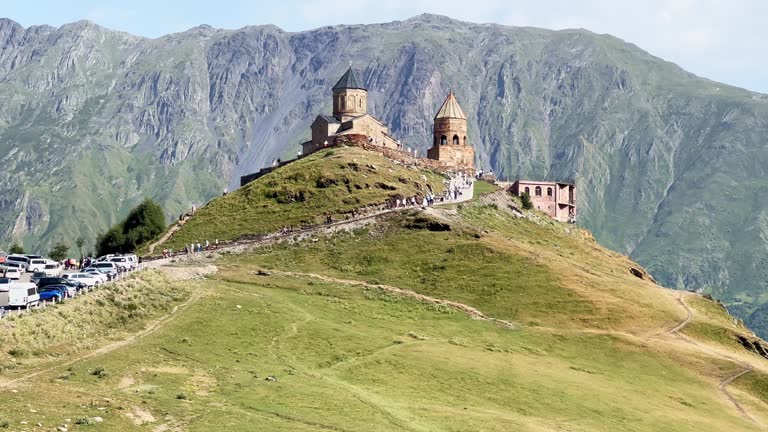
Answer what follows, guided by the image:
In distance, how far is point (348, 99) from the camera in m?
167

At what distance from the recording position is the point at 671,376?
73562 millimetres

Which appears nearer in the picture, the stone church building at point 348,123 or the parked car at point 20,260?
the parked car at point 20,260

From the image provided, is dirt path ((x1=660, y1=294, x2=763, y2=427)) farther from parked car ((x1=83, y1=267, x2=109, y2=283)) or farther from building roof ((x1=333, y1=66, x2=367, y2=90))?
building roof ((x1=333, y1=66, x2=367, y2=90))

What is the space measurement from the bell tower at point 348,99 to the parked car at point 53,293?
314ft

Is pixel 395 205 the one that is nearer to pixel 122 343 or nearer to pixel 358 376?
pixel 358 376

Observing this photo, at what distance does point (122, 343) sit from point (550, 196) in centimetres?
10403

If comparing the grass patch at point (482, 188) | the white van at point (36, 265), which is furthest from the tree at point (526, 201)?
the white van at point (36, 265)

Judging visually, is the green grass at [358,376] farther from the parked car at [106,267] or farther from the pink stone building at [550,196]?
the pink stone building at [550,196]

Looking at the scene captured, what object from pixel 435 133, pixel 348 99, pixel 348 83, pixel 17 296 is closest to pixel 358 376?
pixel 17 296

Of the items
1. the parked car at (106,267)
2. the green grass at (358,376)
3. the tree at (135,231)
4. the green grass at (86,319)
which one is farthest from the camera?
the tree at (135,231)

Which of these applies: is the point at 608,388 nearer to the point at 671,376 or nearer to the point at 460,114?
the point at 671,376

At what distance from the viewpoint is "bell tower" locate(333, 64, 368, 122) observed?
167 metres

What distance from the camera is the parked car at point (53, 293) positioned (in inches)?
2680

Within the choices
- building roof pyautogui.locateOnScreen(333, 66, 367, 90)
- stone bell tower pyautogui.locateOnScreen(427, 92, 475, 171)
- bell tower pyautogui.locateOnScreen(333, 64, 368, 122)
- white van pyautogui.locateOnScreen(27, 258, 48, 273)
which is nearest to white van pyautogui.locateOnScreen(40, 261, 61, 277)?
white van pyautogui.locateOnScreen(27, 258, 48, 273)
